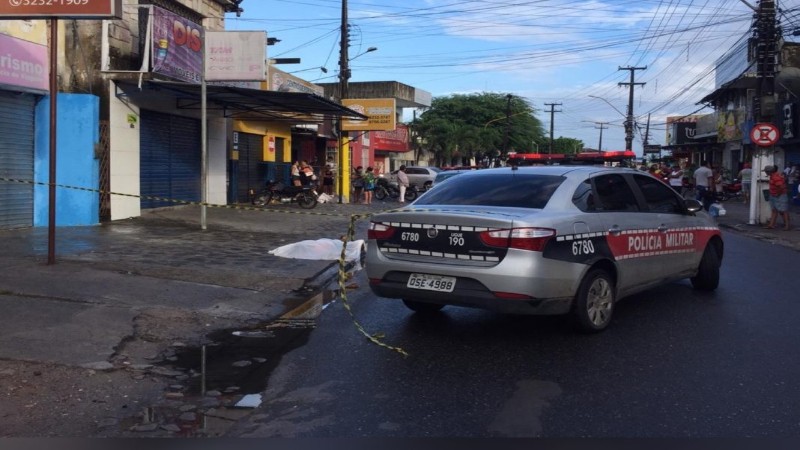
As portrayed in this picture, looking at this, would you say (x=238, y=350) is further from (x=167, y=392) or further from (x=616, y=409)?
(x=616, y=409)

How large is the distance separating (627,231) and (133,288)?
545 centimetres

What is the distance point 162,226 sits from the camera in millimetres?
14688

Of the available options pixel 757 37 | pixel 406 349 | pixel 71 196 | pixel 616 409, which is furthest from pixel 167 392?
pixel 757 37

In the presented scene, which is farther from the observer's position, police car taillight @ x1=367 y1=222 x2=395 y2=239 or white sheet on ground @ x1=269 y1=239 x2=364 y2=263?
white sheet on ground @ x1=269 y1=239 x2=364 y2=263

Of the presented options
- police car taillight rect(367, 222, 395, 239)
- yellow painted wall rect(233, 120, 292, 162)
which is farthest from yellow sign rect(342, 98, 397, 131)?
police car taillight rect(367, 222, 395, 239)

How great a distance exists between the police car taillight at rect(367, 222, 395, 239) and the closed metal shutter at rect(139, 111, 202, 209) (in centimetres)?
1035

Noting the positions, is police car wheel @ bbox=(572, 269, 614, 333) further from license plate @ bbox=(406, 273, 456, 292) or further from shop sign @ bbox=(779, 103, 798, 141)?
shop sign @ bbox=(779, 103, 798, 141)

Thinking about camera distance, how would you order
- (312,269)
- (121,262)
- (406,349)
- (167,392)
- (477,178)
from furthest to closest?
(312,269) → (121,262) → (477,178) → (406,349) → (167,392)

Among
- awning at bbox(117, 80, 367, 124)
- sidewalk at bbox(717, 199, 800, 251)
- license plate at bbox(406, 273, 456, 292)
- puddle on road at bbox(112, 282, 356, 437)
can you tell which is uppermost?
awning at bbox(117, 80, 367, 124)

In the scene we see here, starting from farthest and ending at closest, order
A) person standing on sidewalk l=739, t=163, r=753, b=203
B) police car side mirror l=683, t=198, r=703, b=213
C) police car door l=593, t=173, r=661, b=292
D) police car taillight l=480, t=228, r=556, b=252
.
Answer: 1. person standing on sidewalk l=739, t=163, r=753, b=203
2. police car side mirror l=683, t=198, r=703, b=213
3. police car door l=593, t=173, r=661, b=292
4. police car taillight l=480, t=228, r=556, b=252

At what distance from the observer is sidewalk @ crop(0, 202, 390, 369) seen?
6098mm

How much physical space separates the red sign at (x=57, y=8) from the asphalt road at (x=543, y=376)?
4843mm

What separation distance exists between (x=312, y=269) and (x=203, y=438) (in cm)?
631

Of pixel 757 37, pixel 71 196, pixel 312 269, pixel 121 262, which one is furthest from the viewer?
pixel 757 37
